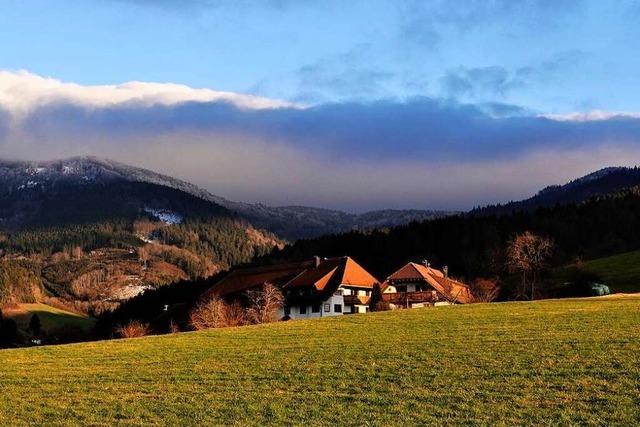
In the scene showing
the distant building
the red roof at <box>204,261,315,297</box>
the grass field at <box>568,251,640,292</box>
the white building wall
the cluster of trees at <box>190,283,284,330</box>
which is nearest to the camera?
the cluster of trees at <box>190,283,284,330</box>

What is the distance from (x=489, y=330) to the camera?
48.2 meters

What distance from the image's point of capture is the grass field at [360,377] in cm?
2725

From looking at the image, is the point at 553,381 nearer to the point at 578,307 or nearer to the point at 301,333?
the point at 301,333

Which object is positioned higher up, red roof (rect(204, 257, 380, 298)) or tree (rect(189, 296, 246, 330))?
red roof (rect(204, 257, 380, 298))

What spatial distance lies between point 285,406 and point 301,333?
26866 millimetres

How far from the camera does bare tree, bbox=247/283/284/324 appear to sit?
99994mm

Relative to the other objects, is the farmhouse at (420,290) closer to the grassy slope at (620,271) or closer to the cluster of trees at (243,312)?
the cluster of trees at (243,312)

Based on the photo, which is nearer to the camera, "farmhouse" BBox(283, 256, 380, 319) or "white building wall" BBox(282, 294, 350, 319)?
"white building wall" BBox(282, 294, 350, 319)

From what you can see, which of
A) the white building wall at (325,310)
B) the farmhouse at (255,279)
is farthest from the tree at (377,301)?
the farmhouse at (255,279)

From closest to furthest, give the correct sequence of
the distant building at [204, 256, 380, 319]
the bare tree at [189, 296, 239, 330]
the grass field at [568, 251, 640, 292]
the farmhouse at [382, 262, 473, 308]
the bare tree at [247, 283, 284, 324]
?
the bare tree at [189, 296, 239, 330]
the bare tree at [247, 283, 284, 324]
the farmhouse at [382, 262, 473, 308]
the distant building at [204, 256, 380, 319]
the grass field at [568, 251, 640, 292]

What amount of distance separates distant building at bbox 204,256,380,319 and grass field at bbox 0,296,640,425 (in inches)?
2462

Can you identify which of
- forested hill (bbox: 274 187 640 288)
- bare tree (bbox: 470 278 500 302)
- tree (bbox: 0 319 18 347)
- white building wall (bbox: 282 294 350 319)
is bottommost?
tree (bbox: 0 319 18 347)

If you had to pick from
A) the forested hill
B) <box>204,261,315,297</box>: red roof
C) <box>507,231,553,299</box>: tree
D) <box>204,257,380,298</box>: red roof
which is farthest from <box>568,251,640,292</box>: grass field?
<box>204,261,315,297</box>: red roof

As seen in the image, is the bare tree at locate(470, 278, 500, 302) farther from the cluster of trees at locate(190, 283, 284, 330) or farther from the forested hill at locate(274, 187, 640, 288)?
the forested hill at locate(274, 187, 640, 288)
